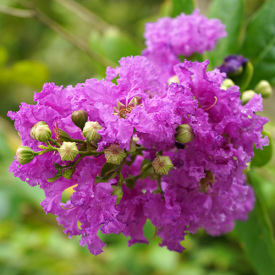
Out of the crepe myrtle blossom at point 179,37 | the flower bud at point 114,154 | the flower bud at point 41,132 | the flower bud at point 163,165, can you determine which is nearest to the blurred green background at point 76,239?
the crepe myrtle blossom at point 179,37

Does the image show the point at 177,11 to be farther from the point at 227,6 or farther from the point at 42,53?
the point at 42,53

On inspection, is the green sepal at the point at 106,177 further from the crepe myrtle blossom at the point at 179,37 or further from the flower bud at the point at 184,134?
the crepe myrtle blossom at the point at 179,37

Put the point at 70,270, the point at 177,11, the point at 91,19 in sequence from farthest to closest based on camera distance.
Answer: the point at 70,270
the point at 91,19
the point at 177,11

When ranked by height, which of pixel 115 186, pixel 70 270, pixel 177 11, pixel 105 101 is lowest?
pixel 70 270

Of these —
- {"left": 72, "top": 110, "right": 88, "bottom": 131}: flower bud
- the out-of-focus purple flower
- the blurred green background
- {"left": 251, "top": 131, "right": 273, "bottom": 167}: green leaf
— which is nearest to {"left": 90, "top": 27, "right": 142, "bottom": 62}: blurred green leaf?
the blurred green background

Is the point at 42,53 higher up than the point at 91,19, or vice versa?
the point at 91,19

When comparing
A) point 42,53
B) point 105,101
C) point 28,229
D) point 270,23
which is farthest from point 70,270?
point 42,53

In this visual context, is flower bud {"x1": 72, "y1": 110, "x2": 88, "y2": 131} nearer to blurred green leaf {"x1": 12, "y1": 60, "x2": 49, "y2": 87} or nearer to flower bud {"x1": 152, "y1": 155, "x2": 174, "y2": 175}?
flower bud {"x1": 152, "y1": 155, "x2": 174, "y2": 175}
